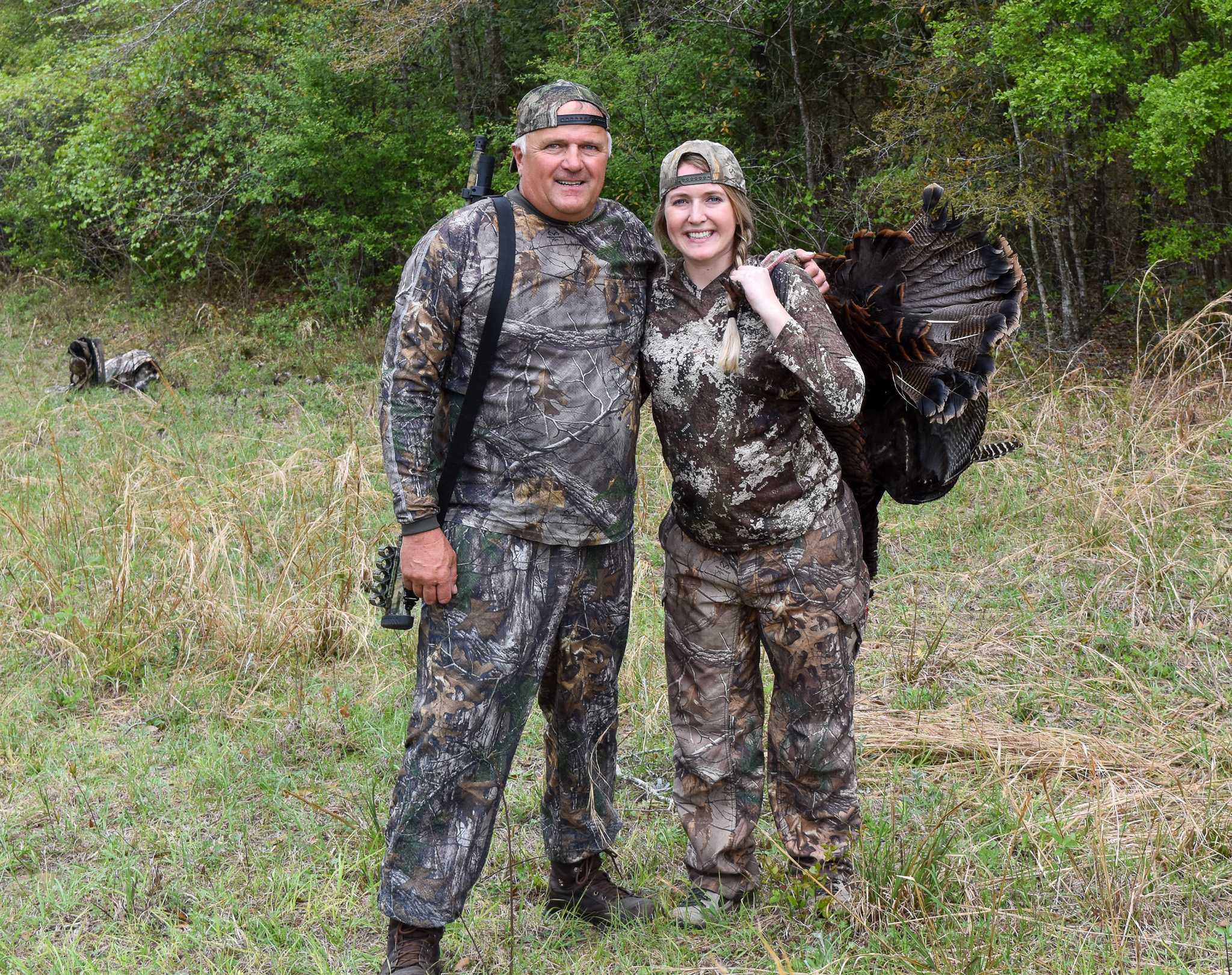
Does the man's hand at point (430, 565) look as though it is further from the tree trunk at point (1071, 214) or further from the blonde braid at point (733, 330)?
the tree trunk at point (1071, 214)

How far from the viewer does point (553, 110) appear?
2699 mm

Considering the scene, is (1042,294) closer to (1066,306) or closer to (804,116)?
(1066,306)

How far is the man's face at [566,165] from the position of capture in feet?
8.90

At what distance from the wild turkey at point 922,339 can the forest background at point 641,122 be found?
493 centimetres

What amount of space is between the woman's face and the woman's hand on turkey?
0.38ft

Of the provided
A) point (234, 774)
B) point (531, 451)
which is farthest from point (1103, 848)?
point (234, 774)

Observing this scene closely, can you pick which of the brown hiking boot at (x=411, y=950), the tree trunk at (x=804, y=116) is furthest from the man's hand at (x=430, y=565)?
the tree trunk at (x=804, y=116)

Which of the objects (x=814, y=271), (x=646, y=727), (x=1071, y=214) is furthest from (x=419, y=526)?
(x=1071, y=214)

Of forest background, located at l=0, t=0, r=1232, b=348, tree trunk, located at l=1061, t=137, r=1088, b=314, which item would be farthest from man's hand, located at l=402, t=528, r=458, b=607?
tree trunk, located at l=1061, t=137, r=1088, b=314

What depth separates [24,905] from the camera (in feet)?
10.6

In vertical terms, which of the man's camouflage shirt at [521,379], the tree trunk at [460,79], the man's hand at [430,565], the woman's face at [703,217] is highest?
the tree trunk at [460,79]

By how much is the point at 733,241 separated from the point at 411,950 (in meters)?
2.00

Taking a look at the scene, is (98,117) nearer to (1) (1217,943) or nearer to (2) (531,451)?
(2) (531,451)

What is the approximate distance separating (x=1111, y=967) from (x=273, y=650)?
3469 mm
